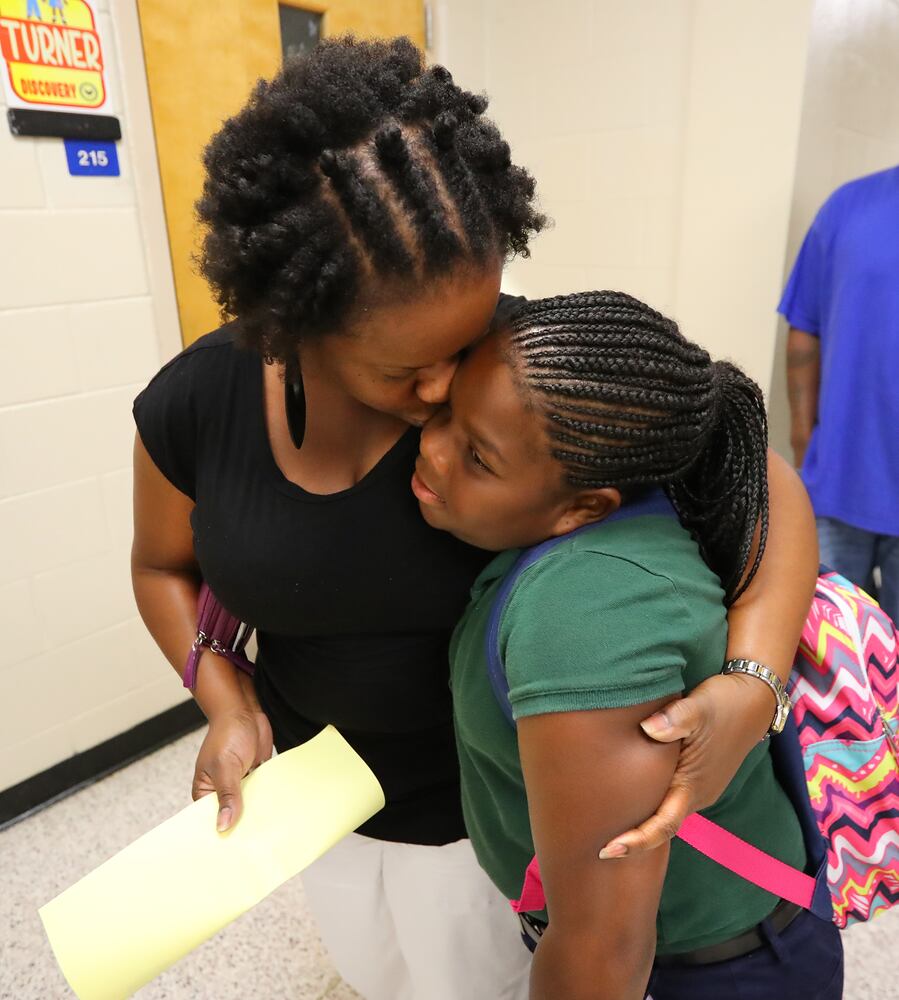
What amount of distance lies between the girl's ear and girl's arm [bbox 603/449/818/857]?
171mm

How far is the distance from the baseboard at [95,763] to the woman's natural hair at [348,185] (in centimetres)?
190

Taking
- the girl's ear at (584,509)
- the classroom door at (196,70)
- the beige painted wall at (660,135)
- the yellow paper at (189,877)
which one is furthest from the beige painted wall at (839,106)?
the yellow paper at (189,877)

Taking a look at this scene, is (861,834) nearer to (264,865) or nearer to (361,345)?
(264,865)

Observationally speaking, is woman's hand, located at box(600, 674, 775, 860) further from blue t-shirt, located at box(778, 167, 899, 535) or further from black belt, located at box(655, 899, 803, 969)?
blue t-shirt, located at box(778, 167, 899, 535)

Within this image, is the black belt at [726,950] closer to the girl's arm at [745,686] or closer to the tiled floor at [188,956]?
the girl's arm at [745,686]

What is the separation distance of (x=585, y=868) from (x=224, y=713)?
1.85 ft

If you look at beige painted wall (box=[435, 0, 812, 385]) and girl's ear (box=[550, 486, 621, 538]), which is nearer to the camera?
girl's ear (box=[550, 486, 621, 538])

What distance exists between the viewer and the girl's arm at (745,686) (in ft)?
1.97

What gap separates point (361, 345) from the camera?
701 mm

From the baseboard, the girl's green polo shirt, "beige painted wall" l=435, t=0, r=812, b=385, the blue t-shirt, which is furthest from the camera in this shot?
"beige painted wall" l=435, t=0, r=812, b=385

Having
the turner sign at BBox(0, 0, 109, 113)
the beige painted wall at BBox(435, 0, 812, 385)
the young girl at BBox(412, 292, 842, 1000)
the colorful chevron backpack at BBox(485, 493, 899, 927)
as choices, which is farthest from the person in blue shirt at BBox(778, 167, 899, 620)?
the turner sign at BBox(0, 0, 109, 113)

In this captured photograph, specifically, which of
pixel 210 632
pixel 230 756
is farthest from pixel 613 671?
pixel 210 632

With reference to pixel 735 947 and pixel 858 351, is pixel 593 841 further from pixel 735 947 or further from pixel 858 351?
pixel 858 351

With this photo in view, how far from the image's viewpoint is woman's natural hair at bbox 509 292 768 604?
0.66m
